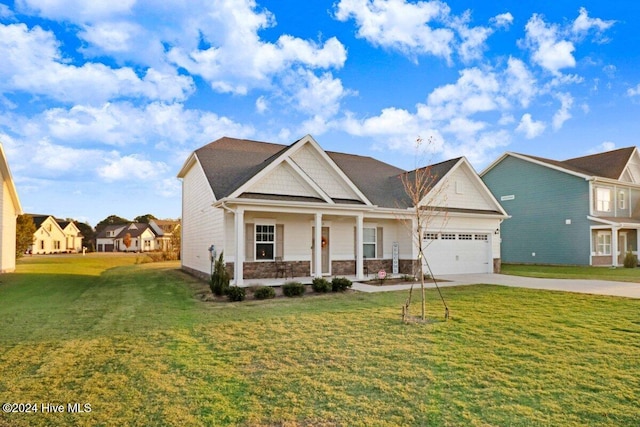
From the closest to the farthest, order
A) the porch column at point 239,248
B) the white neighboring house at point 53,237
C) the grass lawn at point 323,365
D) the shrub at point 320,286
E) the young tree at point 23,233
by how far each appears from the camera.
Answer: the grass lawn at point 323,365
the shrub at point 320,286
the porch column at point 239,248
the young tree at point 23,233
the white neighboring house at point 53,237

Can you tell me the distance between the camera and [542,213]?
87.1 feet

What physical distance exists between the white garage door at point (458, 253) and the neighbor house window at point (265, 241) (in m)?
6.91

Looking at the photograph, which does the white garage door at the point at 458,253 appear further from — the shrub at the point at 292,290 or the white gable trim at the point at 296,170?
the shrub at the point at 292,290

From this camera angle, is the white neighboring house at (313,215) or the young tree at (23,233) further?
the young tree at (23,233)

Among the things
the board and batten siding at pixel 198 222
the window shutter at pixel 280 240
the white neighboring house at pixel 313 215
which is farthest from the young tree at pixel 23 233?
the window shutter at pixel 280 240

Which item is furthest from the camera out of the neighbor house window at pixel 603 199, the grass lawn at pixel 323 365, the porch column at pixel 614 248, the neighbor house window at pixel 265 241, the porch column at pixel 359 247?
the neighbor house window at pixel 603 199

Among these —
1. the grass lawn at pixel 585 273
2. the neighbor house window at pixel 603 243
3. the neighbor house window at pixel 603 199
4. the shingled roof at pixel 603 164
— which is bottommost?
the grass lawn at pixel 585 273

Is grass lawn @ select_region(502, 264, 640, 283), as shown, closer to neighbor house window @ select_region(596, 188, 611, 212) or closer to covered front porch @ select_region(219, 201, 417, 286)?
neighbor house window @ select_region(596, 188, 611, 212)

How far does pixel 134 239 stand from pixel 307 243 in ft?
189

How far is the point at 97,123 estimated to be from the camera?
51.8ft

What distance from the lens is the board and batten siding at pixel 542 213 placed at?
2461cm

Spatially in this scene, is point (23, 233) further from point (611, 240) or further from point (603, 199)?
point (611, 240)

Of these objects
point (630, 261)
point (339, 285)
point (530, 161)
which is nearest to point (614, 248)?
point (630, 261)

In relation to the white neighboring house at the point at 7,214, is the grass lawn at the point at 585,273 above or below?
below
